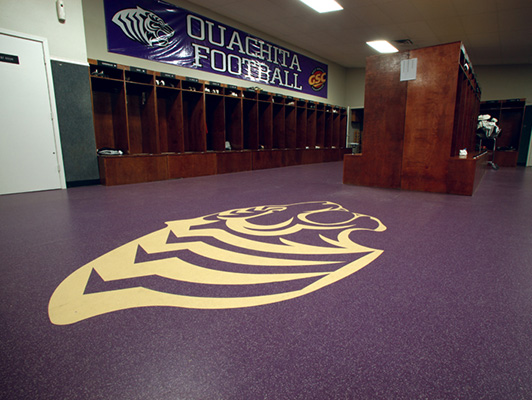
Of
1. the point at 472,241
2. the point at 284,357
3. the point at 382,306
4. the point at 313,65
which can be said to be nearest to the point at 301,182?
the point at 472,241

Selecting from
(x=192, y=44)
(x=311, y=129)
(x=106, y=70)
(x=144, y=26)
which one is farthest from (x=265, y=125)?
(x=106, y=70)

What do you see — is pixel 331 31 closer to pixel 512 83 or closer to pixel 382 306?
pixel 512 83

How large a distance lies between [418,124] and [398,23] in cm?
395

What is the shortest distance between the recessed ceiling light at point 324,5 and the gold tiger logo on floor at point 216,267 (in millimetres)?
4906

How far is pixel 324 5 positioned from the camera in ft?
18.7

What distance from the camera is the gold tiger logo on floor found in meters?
1.28

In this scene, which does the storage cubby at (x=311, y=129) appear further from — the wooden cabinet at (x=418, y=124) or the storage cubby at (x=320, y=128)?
the wooden cabinet at (x=418, y=124)

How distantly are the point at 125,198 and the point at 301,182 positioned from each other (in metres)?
2.56

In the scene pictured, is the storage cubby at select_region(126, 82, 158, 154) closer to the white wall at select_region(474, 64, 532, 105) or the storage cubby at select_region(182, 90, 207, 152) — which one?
the storage cubby at select_region(182, 90, 207, 152)

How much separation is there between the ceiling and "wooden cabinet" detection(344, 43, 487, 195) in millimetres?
2461

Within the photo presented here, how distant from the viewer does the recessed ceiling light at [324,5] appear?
560 centimetres

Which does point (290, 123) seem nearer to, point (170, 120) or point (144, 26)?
point (170, 120)

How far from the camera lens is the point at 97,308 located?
1223 millimetres

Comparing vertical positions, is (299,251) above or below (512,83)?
below
